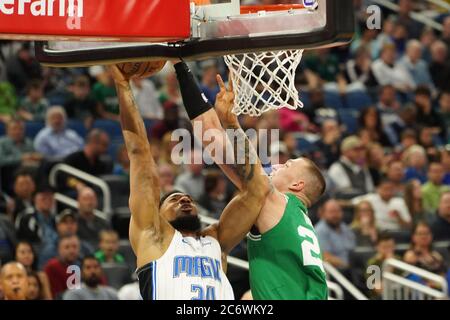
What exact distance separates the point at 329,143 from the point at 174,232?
23.3 feet

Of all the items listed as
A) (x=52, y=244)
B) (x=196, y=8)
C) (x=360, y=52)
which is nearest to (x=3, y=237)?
(x=52, y=244)

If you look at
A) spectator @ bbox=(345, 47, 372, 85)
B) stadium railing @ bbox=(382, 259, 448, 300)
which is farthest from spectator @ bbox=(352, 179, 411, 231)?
spectator @ bbox=(345, 47, 372, 85)

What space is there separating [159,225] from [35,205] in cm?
490

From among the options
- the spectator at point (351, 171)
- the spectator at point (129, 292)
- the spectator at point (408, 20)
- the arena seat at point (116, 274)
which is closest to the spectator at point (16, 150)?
the arena seat at point (116, 274)

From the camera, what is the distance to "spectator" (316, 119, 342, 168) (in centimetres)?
1350

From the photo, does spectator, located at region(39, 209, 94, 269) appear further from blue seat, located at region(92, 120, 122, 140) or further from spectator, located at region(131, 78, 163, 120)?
spectator, located at region(131, 78, 163, 120)

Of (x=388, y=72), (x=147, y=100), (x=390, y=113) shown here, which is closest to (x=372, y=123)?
(x=390, y=113)

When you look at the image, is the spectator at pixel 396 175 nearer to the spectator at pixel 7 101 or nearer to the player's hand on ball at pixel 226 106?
the spectator at pixel 7 101

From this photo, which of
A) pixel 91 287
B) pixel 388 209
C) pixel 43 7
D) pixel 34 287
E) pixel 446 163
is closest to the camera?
pixel 43 7

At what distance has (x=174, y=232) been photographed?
22.0 feet

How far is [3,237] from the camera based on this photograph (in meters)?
10.8

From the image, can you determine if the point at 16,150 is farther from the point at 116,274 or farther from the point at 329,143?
the point at 329,143

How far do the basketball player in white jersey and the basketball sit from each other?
0.08ft

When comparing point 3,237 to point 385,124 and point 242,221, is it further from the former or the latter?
point 385,124
